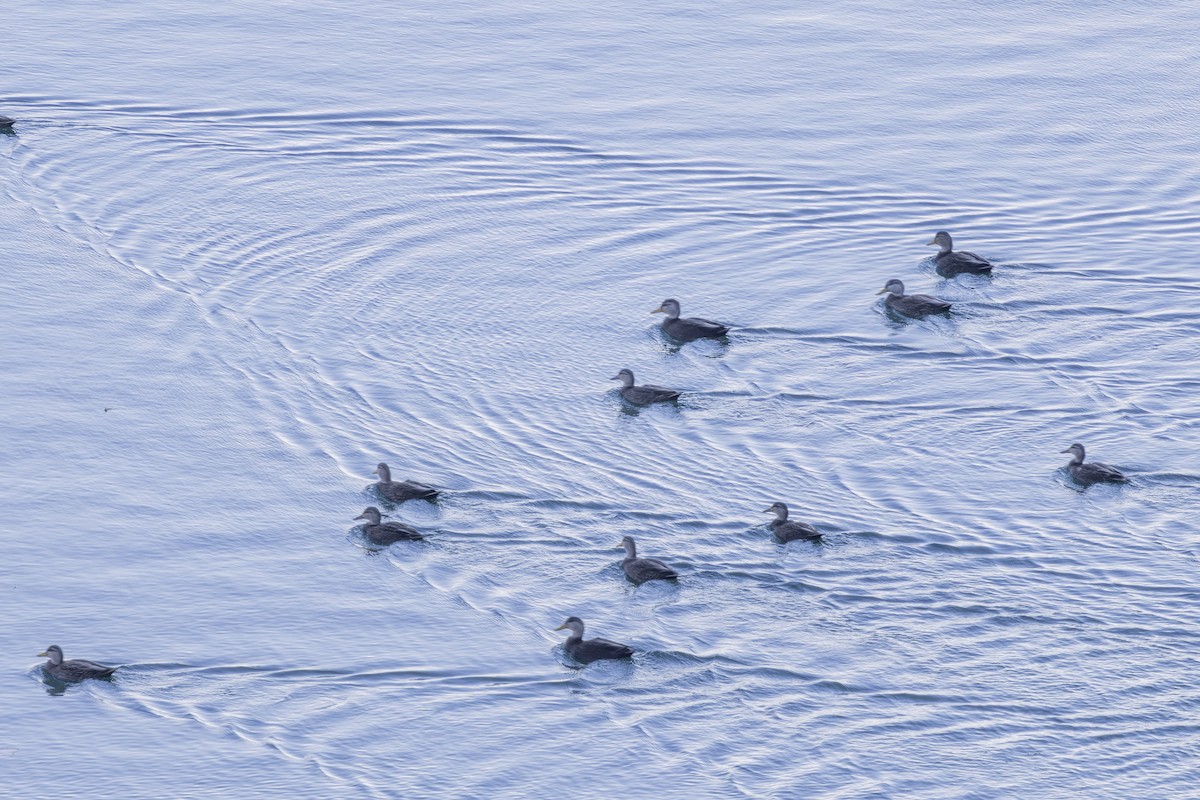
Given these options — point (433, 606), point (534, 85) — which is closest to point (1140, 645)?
point (433, 606)

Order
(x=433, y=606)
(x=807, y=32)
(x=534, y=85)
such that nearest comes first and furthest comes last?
(x=433, y=606)
(x=534, y=85)
(x=807, y=32)

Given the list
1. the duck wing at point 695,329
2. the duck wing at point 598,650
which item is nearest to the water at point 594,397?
the duck wing at point 598,650

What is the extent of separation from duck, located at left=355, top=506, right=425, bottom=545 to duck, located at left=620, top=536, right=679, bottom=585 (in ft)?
10.3

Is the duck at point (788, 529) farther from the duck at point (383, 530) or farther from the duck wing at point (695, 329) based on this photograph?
the duck wing at point (695, 329)

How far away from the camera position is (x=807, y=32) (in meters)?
48.9

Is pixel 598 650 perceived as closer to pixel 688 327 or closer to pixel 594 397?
pixel 594 397

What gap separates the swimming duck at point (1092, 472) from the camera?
2894cm

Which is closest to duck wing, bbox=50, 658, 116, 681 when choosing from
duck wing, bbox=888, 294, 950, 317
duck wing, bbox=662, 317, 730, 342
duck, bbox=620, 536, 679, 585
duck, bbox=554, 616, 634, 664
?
duck, bbox=554, 616, 634, 664

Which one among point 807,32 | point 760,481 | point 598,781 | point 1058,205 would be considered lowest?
point 598,781

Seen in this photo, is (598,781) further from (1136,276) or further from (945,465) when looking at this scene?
(1136,276)

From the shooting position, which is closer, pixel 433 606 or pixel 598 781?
pixel 598 781

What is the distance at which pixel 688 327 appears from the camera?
3400 centimetres

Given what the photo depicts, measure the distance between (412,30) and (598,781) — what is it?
2896 cm

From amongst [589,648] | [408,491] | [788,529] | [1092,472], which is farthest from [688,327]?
[589,648]
